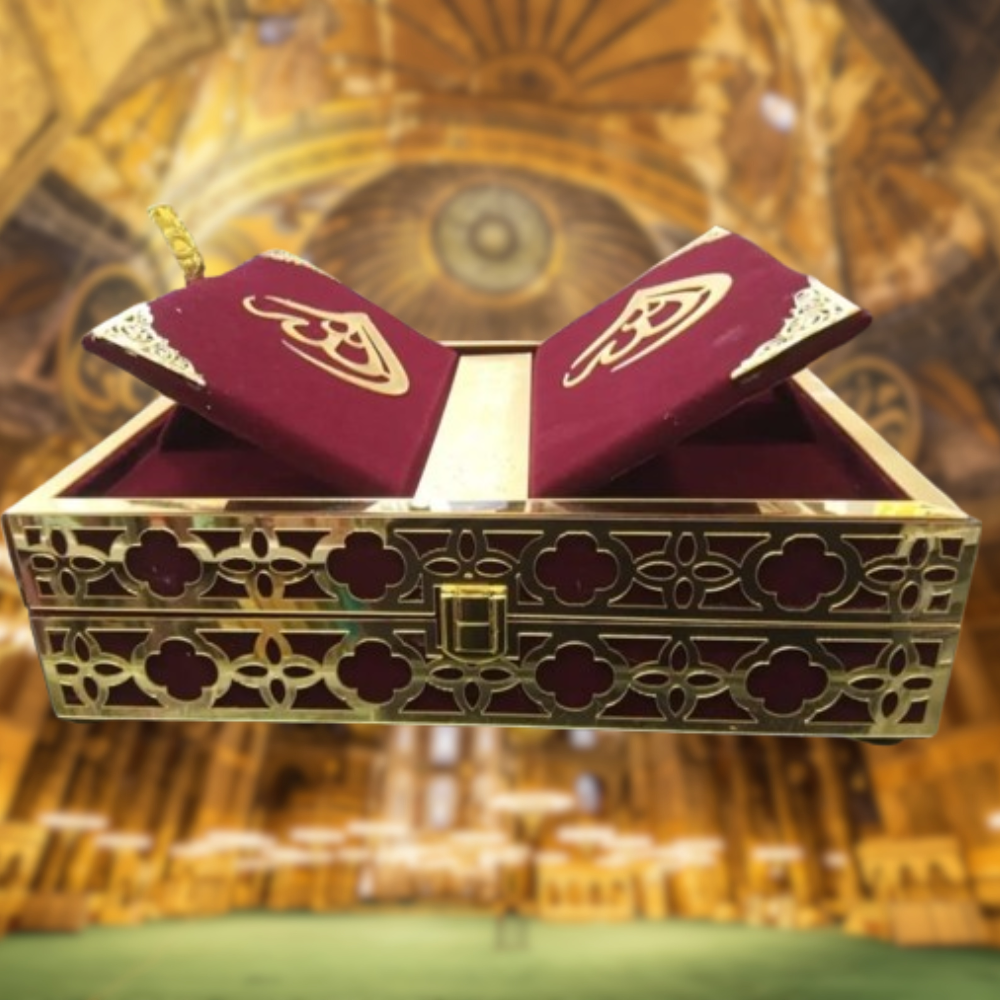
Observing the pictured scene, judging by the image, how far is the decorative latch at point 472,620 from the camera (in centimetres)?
74

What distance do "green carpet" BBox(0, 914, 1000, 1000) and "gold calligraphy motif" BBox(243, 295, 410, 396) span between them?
3985mm

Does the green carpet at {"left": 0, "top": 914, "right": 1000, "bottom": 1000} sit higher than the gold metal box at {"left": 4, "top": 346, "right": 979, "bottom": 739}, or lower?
lower

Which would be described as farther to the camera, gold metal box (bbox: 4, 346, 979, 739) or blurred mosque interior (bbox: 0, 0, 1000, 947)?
blurred mosque interior (bbox: 0, 0, 1000, 947)

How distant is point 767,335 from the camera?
0.71m

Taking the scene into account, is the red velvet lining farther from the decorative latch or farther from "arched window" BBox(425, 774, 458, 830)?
"arched window" BBox(425, 774, 458, 830)

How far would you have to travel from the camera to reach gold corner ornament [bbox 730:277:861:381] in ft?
2.20

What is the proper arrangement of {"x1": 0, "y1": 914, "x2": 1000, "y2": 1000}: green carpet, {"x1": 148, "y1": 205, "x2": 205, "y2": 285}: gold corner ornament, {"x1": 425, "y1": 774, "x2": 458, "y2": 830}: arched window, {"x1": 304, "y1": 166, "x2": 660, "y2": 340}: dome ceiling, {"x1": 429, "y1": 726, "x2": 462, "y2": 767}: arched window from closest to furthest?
{"x1": 148, "y1": 205, "x2": 205, "y2": 285}: gold corner ornament
{"x1": 0, "y1": 914, "x2": 1000, "y2": 1000}: green carpet
{"x1": 304, "y1": 166, "x2": 660, "y2": 340}: dome ceiling
{"x1": 425, "y1": 774, "x2": 458, "y2": 830}: arched window
{"x1": 429, "y1": 726, "x2": 462, "y2": 767}: arched window

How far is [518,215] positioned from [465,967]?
24.7ft

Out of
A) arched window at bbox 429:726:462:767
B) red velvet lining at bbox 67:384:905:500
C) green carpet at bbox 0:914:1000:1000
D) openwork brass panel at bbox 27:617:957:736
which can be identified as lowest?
green carpet at bbox 0:914:1000:1000

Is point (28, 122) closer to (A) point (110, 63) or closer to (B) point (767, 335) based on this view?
(A) point (110, 63)

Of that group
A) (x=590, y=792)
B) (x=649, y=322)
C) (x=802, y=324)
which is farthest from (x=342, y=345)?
(x=590, y=792)

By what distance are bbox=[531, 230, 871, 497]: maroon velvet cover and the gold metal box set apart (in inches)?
2.6

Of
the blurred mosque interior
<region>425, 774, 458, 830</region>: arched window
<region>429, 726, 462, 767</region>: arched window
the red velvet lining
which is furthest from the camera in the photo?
<region>429, 726, 462, 767</region>: arched window

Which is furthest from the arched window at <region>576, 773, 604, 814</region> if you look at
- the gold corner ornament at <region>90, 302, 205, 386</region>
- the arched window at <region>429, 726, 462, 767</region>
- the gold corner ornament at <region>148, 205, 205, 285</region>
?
the gold corner ornament at <region>90, 302, 205, 386</region>
